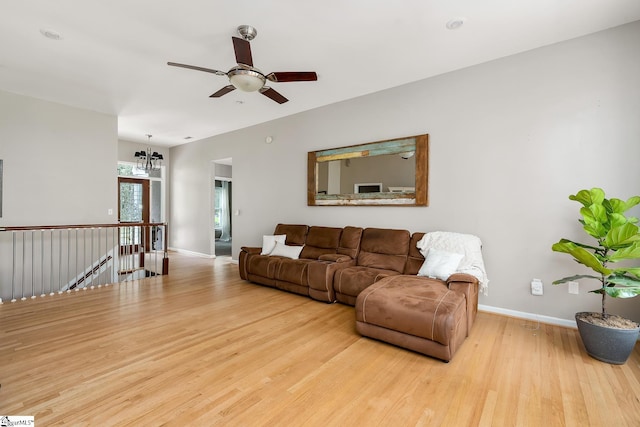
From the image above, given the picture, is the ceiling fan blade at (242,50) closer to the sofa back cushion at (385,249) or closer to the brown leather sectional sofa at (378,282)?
the brown leather sectional sofa at (378,282)

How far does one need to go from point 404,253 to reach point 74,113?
589 cm

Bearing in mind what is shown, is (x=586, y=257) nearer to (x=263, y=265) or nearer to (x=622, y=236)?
(x=622, y=236)

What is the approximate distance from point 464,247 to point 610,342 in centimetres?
134

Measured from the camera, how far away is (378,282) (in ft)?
9.95

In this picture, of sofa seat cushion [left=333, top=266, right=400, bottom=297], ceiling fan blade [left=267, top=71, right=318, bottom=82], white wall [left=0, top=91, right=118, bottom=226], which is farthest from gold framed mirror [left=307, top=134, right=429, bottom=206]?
white wall [left=0, top=91, right=118, bottom=226]

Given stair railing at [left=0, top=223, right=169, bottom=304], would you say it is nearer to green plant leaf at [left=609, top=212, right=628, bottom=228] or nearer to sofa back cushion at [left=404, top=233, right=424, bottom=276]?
sofa back cushion at [left=404, top=233, right=424, bottom=276]

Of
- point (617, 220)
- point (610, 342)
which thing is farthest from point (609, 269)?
point (610, 342)

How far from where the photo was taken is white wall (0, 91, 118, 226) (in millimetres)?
4445

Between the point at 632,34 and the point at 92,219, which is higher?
the point at 632,34

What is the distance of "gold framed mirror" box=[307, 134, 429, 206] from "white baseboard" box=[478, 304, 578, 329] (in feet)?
4.72

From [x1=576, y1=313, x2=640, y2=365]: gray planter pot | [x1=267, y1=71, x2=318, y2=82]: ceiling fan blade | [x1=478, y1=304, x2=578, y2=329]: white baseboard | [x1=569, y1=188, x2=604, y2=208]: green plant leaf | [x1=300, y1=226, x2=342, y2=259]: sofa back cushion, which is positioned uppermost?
[x1=267, y1=71, x2=318, y2=82]: ceiling fan blade

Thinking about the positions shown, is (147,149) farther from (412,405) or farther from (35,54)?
(412,405)

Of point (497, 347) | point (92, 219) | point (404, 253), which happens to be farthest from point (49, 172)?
point (497, 347)

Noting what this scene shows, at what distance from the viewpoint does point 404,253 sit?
3707 millimetres
